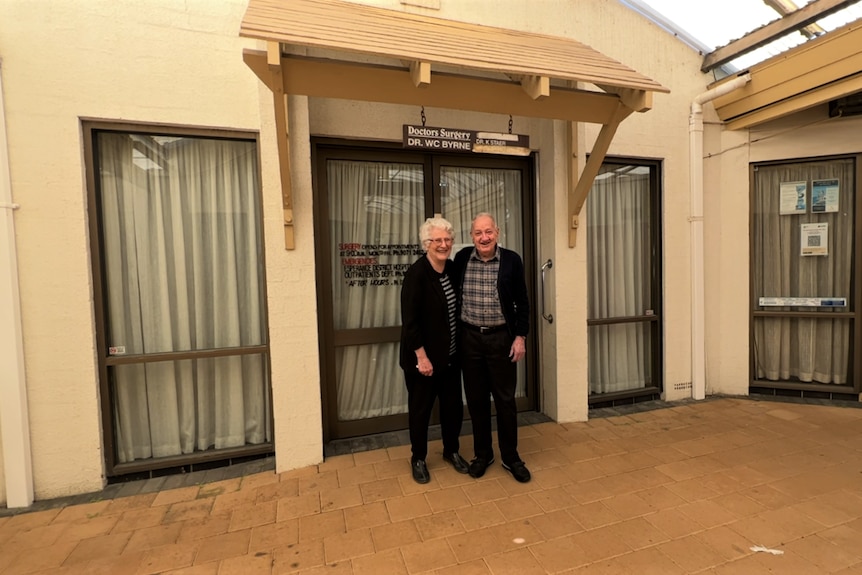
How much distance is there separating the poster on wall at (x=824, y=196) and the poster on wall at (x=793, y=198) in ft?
0.23

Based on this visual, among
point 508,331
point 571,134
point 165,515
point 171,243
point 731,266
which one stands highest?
point 571,134

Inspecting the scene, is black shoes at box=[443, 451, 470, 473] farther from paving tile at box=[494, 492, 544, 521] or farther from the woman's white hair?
the woman's white hair

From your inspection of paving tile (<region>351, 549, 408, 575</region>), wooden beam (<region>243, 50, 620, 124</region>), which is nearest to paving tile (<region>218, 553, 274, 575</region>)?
paving tile (<region>351, 549, 408, 575</region>)

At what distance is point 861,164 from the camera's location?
4020 mm

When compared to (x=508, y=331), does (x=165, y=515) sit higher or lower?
lower

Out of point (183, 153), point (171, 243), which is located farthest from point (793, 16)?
point (171, 243)

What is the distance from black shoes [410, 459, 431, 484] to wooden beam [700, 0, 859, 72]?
4703 millimetres

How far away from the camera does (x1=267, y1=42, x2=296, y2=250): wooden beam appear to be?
220cm

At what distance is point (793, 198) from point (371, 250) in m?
4.38

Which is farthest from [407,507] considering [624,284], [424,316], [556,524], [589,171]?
[624,284]

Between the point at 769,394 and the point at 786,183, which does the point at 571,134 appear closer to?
the point at 786,183

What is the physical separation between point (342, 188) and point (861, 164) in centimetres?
499

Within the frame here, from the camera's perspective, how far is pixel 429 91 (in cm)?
260

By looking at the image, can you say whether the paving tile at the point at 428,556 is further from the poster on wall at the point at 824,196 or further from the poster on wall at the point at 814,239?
the poster on wall at the point at 824,196
